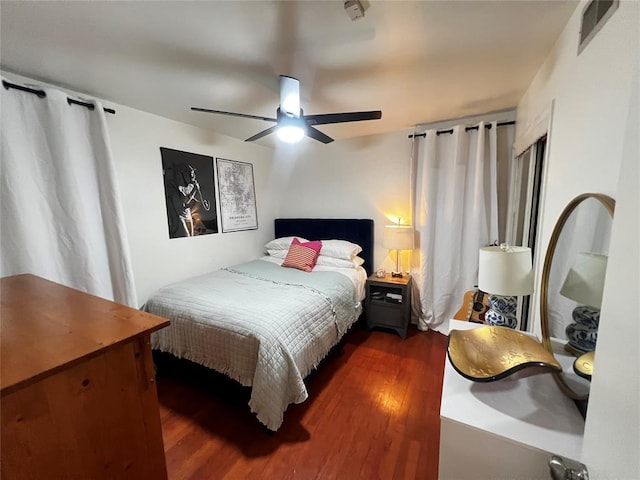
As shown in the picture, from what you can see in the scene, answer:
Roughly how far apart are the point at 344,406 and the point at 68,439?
5.21 feet

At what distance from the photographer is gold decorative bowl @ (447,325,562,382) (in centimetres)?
89

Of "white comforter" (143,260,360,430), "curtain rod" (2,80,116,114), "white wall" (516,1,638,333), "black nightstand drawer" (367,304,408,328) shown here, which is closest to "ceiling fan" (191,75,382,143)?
"curtain rod" (2,80,116,114)

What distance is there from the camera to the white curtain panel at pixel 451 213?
2.50m

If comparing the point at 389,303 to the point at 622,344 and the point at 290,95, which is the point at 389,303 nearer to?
the point at 290,95

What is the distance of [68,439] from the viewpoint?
0.69 m

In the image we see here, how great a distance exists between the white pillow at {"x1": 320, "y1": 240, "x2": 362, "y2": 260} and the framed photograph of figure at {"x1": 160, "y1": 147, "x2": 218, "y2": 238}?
4.40 ft

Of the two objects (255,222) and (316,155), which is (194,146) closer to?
(255,222)

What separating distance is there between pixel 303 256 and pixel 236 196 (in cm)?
118

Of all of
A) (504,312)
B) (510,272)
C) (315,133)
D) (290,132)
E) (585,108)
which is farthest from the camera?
(315,133)

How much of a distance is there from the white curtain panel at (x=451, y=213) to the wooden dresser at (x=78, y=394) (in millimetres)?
2654

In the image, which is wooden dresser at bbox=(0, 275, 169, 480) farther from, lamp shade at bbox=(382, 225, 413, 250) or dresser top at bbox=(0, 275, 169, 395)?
lamp shade at bbox=(382, 225, 413, 250)

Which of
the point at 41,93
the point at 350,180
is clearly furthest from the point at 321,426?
the point at 41,93

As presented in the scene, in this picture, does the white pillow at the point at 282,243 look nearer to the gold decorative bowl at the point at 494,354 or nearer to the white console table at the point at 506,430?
the gold decorative bowl at the point at 494,354

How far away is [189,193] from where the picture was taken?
2730 millimetres
